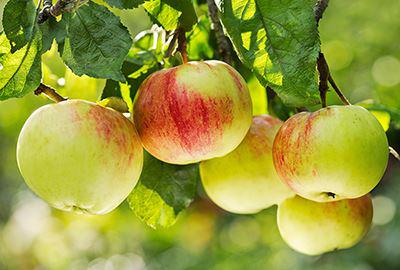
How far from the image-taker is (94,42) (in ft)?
2.46

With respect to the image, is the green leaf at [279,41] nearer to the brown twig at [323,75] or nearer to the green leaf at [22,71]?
the brown twig at [323,75]

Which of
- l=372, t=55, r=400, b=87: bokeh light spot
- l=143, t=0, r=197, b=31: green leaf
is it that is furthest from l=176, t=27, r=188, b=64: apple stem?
l=372, t=55, r=400, b=87: bokeh light spot

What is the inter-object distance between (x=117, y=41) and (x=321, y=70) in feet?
0.80

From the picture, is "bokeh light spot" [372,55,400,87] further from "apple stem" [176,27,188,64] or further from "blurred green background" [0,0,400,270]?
"apple stem" [176,27,188,64]

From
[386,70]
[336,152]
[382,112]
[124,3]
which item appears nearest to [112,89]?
[124,3]

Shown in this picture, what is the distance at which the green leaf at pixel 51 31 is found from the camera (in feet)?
2.49

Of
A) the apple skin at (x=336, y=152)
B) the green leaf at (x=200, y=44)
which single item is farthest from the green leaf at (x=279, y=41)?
the green leaf at (x=200, y=44)

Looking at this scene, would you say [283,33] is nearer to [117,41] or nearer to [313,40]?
[313,40]

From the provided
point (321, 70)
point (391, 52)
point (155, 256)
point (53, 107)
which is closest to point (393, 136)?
point (391, 52)

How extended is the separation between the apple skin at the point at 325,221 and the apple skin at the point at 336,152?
152mm

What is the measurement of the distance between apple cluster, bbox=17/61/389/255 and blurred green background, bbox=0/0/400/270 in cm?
117

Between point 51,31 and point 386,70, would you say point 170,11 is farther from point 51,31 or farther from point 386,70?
point 386,70

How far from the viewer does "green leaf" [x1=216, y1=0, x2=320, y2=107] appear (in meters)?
0.74

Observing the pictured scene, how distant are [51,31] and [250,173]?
0.33 metres
